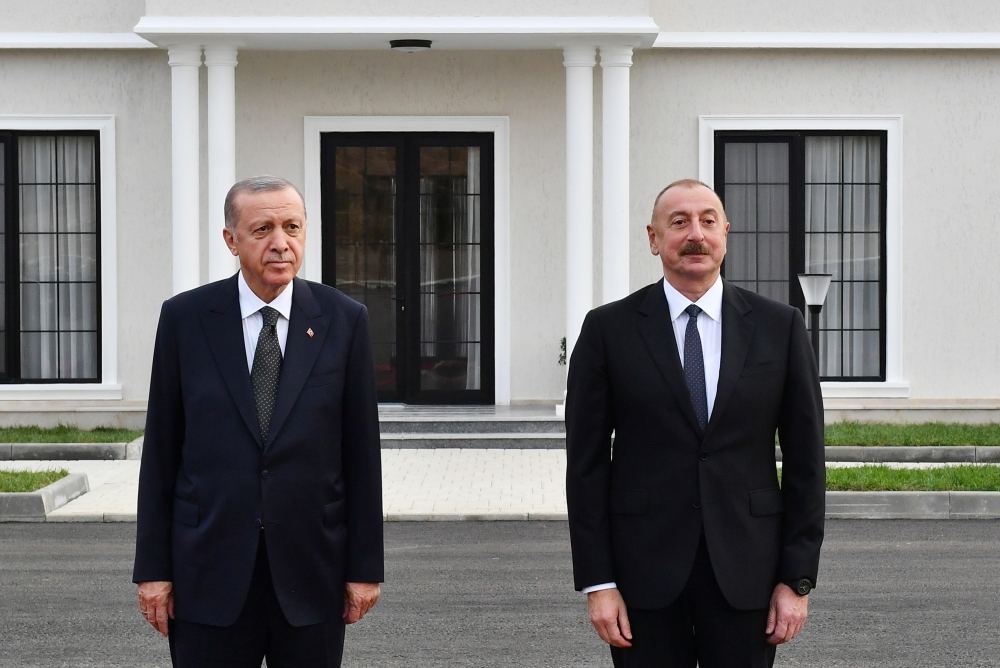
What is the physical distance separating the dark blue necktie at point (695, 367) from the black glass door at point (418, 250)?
1305 cm

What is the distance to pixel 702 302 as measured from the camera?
4.63 metres

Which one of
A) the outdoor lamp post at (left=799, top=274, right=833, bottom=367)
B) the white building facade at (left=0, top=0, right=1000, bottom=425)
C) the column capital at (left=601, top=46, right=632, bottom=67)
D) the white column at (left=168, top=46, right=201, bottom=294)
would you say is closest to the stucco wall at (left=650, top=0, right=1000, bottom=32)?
the white building facade at (left=0, top=0, right=1000, bottom=425)

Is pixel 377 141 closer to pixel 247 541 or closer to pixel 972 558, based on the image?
pixel 972 558

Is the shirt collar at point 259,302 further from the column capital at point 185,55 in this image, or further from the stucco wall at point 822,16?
the stucco wall at point 822,16

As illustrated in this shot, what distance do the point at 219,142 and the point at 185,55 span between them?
3.18ft

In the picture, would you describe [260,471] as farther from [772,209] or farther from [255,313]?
[772,209]

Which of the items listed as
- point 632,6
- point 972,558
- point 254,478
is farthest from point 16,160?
point 254,478

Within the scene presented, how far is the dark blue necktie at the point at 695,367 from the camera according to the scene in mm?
4527

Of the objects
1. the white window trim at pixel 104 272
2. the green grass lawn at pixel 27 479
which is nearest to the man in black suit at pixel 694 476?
the green grass lawn at pixel 27 479

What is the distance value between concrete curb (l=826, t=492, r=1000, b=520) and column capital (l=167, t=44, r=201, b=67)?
8009 mm

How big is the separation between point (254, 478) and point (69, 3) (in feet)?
45.3

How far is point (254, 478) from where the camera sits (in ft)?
14.7

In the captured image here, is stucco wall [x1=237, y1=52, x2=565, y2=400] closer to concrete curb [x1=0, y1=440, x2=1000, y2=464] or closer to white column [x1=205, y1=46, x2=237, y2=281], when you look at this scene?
white column [x1=205, y1=46, x2=237, y2=281]

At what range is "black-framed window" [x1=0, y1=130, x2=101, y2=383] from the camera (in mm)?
17484
